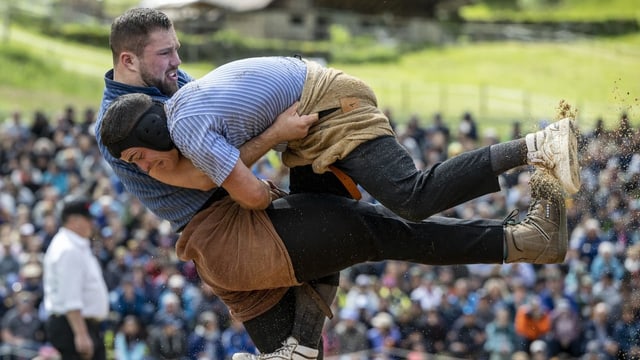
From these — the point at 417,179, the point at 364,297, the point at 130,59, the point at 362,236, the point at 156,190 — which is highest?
the point at 130,59

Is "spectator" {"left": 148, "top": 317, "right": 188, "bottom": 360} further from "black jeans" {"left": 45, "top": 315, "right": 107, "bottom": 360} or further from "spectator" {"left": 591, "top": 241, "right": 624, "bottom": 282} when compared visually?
"spectator" {"left": 591, "top": 241, "right": 624, "bottom": 282}

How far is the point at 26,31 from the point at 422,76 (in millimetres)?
8918

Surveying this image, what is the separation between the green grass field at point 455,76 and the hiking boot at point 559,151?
15613 millimetres

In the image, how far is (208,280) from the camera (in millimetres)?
4734

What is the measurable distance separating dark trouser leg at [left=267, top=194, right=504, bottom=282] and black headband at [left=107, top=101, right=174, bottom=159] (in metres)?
0.56

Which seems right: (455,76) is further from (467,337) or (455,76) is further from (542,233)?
(542,233)

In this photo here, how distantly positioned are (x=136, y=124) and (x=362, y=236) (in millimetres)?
1020

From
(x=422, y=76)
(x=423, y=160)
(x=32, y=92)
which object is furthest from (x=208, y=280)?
(x=422, y=76)

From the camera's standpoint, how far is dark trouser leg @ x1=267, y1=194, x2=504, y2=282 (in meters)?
4.56

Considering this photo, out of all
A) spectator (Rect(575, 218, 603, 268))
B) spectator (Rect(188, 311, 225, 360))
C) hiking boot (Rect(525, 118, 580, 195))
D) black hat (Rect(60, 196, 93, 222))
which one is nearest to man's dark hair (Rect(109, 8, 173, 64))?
hiking boot (Rect(525, 118, 580, 195))

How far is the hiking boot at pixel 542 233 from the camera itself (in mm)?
4574

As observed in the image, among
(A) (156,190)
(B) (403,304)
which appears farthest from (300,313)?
(B) (403,304)

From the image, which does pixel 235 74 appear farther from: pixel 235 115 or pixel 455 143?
pixel 455 143

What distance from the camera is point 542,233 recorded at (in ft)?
15.0
